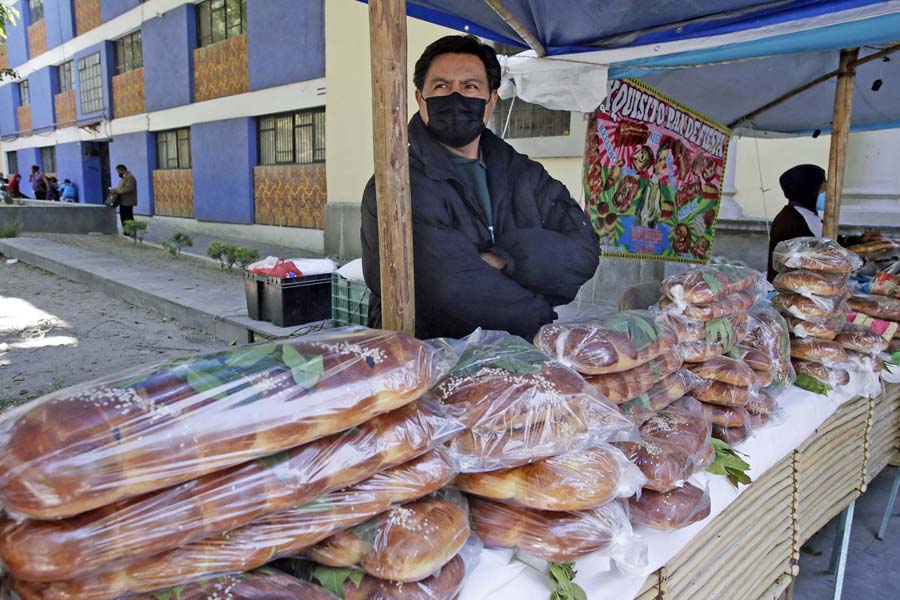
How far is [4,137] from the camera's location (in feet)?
84.9

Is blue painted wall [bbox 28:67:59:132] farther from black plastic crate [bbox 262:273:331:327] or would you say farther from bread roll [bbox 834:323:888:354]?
bread roll [bbox 834:323:888:354]

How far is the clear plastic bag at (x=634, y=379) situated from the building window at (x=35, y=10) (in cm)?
2828

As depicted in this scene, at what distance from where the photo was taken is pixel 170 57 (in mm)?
15523

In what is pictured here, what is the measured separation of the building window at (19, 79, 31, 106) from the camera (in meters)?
23.8

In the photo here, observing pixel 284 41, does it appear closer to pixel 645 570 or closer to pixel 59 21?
pixel 645 570

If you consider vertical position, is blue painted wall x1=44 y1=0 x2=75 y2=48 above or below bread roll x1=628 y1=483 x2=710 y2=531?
above

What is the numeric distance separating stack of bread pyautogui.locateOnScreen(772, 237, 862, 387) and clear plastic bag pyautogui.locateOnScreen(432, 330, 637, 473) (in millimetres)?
1631

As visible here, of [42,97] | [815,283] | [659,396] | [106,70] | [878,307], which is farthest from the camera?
[42,97]

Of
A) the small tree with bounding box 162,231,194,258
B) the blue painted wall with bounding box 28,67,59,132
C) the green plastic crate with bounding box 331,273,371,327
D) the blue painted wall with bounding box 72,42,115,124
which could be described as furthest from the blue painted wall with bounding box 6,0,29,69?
the green plastic crate with bounding box 331,273,371,327

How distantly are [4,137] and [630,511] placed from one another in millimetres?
32772


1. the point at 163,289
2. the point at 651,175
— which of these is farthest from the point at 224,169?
the point at 651,175

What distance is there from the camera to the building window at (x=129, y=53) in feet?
57.4

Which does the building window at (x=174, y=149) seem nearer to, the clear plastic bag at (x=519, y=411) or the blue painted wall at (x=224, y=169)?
the blue painted wall at (x=224, y=169)

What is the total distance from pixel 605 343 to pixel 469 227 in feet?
2.24
